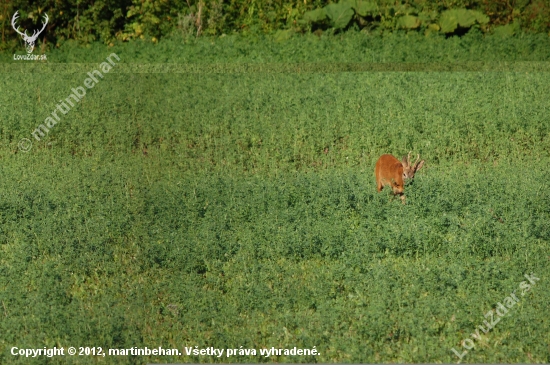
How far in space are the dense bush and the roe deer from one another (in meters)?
7.23

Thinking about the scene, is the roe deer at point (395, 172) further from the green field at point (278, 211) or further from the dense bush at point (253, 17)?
the dense bush at point (253, 17)

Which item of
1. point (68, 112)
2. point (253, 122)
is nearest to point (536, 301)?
point (253, 122)

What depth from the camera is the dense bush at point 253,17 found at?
1627 cm

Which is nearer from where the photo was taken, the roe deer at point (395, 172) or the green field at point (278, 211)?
the green field at point (278, 211)

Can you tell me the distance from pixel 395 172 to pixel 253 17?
8.49m

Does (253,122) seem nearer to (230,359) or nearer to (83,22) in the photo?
(83,22)

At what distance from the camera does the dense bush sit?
1627 cm

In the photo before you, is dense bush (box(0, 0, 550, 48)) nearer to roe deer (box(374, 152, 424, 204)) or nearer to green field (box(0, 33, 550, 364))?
green field (box(0, 33, 550, 364))

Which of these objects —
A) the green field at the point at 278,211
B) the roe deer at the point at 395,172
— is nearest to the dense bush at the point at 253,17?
the green field at the point at 278,211

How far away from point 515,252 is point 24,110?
27.1 feet

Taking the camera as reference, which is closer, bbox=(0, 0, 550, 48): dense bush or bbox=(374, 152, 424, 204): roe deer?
bbox=(374, 152, 424, 204): roe deer

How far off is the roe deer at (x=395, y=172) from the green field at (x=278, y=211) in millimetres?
158

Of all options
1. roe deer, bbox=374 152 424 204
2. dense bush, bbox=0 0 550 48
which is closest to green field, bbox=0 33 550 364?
roe deer, bbox=374 152 424 204

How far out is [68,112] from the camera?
13.4 meters
